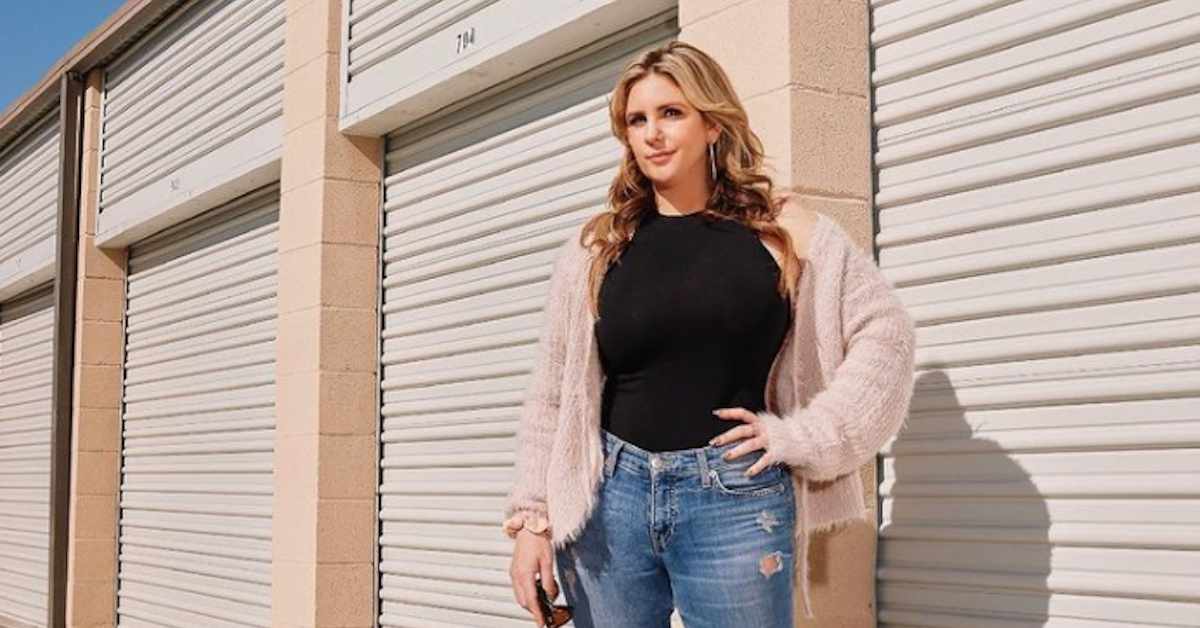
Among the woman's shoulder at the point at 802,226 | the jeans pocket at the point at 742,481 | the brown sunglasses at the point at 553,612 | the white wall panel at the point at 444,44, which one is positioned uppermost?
the white wall panel at the point at 444,44

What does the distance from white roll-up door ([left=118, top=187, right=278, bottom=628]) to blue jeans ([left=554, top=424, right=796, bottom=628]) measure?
6.44 meters

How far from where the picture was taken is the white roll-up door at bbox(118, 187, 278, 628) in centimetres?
961

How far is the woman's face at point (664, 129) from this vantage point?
3336 millimetres

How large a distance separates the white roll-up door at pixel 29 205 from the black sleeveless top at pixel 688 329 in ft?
36.0

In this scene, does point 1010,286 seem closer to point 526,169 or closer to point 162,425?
point 526,169

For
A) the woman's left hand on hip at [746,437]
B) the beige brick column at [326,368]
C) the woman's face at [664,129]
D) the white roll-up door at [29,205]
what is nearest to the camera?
the woman's left hand on hip at [746,437]

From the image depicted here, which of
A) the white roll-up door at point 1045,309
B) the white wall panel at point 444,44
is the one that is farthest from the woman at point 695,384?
the white wall panel at point 444,44

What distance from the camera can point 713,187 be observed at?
11.3 ft

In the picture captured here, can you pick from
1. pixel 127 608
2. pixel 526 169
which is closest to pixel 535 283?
pixel 526 169

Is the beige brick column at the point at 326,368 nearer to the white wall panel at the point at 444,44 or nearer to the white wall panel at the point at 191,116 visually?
the white wall panel at the point at 444,44

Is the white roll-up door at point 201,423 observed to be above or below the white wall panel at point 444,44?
below

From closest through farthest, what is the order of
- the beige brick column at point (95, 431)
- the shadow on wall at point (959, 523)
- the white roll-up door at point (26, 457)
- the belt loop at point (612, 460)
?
the belt loop at point (612, 460) < the shadow on wall at point (959, 523) < the beige brick column at point (95, 431) < the white roll-up door at point (26, 457)

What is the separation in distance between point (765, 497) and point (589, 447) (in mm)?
427

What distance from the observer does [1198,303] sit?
3.98m
